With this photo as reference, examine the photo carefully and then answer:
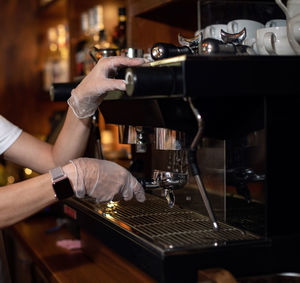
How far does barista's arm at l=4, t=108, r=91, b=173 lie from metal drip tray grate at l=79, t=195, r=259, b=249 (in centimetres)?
26

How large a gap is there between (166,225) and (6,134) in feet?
2.44

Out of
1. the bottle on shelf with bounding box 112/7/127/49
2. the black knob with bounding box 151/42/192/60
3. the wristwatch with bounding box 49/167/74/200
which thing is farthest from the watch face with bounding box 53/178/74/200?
the bottle on shelf with bounding box 112/7/127/49

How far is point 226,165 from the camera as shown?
123 cm

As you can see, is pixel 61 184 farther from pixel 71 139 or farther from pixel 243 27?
pixel 243 27

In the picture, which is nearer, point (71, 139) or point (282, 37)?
point (282, 37)

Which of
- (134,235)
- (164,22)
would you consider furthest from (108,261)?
(164,22)

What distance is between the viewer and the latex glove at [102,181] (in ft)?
4.17

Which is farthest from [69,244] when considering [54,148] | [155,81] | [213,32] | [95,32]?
[95,32]

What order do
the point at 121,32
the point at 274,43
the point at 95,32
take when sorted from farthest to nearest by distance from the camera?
the point at 95,32, the point at 121,32, the point at 274,43

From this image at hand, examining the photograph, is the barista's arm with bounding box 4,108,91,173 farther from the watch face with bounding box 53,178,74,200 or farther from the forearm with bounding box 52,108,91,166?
the watch face with bounding box 53,178,74,200

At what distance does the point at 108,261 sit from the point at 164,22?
93 cm

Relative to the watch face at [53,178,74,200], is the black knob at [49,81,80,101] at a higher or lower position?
higher

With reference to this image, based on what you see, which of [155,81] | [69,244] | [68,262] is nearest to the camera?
[155,81]

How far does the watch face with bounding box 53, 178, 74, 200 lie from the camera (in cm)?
125
